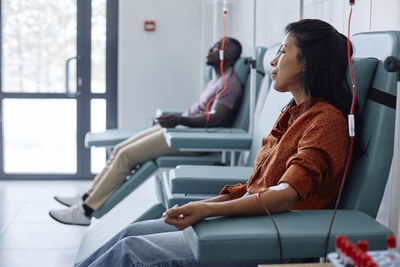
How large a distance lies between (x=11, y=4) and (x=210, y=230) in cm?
402

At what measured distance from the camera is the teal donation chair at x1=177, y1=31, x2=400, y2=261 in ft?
3.78

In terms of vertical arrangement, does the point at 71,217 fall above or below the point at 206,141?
below

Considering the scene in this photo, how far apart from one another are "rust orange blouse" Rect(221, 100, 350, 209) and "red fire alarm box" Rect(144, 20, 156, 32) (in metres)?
3.30

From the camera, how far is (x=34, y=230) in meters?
3.33

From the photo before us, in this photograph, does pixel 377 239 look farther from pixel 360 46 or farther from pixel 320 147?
pixel 360 46

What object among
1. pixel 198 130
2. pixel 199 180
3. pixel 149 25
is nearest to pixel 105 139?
pixel 198 130

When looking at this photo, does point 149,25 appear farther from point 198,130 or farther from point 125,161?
point 198,130

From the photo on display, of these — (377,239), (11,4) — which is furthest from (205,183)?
(11,4)

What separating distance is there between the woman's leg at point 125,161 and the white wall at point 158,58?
1513mm

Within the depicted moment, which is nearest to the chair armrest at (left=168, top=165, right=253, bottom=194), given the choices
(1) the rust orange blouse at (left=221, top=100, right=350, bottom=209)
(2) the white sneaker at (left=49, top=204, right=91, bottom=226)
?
(1) the rust orange blouse at (left=221, top=100, right=350, bottom=209)

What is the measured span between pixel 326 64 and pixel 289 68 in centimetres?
11

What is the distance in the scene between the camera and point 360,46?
64.4 inches

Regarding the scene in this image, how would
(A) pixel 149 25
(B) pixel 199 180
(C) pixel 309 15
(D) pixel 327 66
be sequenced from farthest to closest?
(A) pixel 149 25 → (C) pixel 309 15 → (B) pixel 199 180 → (D) pixel 327 66

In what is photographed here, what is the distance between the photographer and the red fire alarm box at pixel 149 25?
4.72 meters
